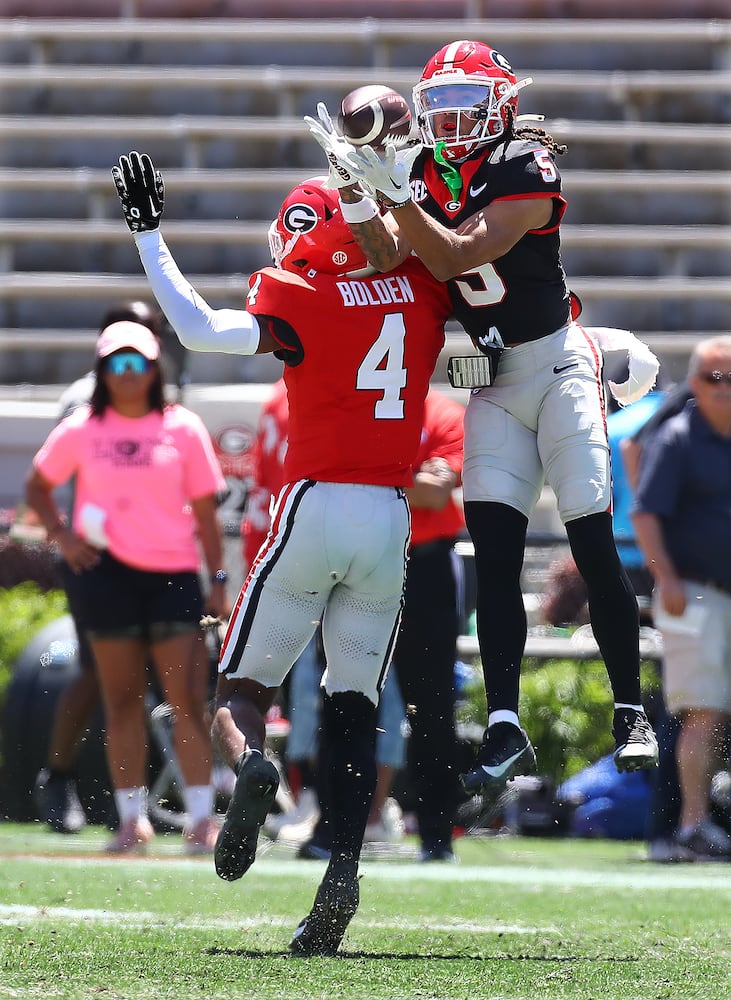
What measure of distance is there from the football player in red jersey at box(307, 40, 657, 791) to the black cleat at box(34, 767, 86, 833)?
9.31 ft

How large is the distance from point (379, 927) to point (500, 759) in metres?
0.75

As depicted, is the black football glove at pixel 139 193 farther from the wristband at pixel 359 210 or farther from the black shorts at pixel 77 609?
the black shorts at pixel 77 609

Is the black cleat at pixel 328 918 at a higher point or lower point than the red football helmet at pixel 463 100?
lower

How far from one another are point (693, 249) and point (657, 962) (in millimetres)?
9926

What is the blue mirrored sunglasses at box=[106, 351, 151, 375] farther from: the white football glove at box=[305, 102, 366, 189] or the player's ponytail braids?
the white football glove at box=[305, 102, 366, 189]

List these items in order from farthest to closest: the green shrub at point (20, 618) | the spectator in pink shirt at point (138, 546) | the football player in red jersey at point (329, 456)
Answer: the green shrub at point (20, 618), the spectator in pink shirt at point (138, 546), the football player in red jersey at point (329, 456)

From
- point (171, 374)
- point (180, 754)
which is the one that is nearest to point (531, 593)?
point (171, 374)

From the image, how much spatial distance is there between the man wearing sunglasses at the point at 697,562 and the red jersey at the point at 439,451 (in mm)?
730

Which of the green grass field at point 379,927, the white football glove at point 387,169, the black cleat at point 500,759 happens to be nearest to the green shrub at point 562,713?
the green grass field at point 379,927

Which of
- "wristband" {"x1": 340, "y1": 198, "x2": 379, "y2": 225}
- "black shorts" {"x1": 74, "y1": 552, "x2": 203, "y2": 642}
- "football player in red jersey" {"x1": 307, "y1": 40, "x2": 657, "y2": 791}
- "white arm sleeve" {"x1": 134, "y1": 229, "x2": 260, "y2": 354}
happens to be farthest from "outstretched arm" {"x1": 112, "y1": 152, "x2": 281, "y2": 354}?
"black shorts" {"x1": 74, "y1": 552, "x2": 203, "y2": 642}

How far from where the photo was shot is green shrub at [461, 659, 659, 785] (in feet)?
25.4

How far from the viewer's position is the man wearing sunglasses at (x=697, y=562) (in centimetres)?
640

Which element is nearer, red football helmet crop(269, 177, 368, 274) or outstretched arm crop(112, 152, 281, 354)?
outstretched arm crop(112, 152, 281, 354)

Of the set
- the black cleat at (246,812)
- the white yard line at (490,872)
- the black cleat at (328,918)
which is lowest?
the white yard line at (490,872)
